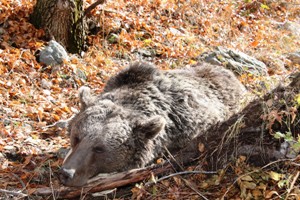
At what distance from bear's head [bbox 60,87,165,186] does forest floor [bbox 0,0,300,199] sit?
1.33 feet

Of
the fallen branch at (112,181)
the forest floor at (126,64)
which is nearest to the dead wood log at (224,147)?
the fallen branch at (112,181)

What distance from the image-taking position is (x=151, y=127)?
4.73 m

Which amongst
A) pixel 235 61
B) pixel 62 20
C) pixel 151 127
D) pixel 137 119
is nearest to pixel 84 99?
pixel 137 119

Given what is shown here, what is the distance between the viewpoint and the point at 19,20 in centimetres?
851

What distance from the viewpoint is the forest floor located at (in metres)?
4.04

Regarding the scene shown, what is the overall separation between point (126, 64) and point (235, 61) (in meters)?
2.42

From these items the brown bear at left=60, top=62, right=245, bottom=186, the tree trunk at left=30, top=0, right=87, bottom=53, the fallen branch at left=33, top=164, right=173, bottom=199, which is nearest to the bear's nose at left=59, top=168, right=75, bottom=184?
the brown bear at left=60, top=62, right=245, bottom=186

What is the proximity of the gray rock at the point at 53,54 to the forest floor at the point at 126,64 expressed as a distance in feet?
0.48

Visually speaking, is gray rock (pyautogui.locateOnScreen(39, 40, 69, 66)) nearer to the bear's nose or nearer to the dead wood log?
the dead wood log

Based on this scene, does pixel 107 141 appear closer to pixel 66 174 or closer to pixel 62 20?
pixel 66 174

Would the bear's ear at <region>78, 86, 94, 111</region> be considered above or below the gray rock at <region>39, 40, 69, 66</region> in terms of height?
above

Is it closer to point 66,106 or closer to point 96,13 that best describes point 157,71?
point 66,106

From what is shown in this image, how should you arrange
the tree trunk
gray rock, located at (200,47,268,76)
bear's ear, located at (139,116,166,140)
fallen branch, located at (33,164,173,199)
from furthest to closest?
gray rock, located at (200,47,268,76) < the tree trunk < bear's ear, located at (139,116,166,140) < fallen branch, located at (33,164,173,199)

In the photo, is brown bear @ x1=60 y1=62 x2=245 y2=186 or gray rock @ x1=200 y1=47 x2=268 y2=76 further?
gray rock @ x1=200 y1=47 x2=268 y2=76
